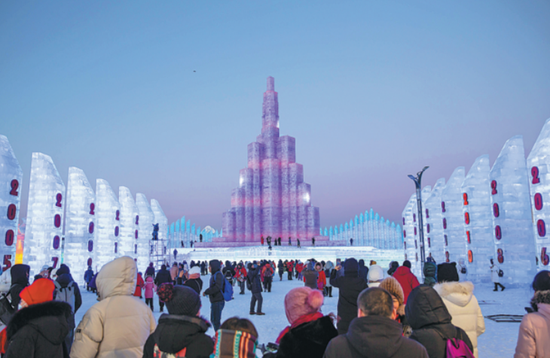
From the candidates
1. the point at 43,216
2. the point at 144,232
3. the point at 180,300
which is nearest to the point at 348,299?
the point at 180,300

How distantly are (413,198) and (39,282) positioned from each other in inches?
1511

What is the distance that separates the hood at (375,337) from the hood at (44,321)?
7.94ft

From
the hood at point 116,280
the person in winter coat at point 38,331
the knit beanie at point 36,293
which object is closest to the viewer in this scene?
the person in winter coat at point 38,331

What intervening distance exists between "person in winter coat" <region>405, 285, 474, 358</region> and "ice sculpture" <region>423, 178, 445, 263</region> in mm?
29848

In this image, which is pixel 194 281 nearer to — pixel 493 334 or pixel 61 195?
pixel 493 334

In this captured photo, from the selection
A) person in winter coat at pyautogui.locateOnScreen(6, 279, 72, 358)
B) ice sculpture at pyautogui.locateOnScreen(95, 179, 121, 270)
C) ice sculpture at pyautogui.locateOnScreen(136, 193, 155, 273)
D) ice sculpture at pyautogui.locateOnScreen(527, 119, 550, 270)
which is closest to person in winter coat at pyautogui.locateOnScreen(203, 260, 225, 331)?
person in winter coat at pyautogui.locateOnScreen(6, 279, 72, 358)

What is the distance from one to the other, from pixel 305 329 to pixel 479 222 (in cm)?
2368

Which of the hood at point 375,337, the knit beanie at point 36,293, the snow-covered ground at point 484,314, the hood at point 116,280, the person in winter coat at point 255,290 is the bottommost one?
the snow-covered ground at point 484,314

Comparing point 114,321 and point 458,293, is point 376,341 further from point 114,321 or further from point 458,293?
point 114,321

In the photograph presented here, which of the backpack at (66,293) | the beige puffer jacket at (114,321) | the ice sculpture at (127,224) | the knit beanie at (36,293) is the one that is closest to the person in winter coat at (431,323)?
the beige puffer jacket at (114,321)

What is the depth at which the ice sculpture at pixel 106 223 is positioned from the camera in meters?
25.0

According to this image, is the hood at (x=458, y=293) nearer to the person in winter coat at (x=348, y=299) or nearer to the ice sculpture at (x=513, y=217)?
the person in winter coat at (x=348, y=299)

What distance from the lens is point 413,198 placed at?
38812 mm

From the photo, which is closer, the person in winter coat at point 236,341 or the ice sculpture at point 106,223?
the person in winter coat at point 236,341
